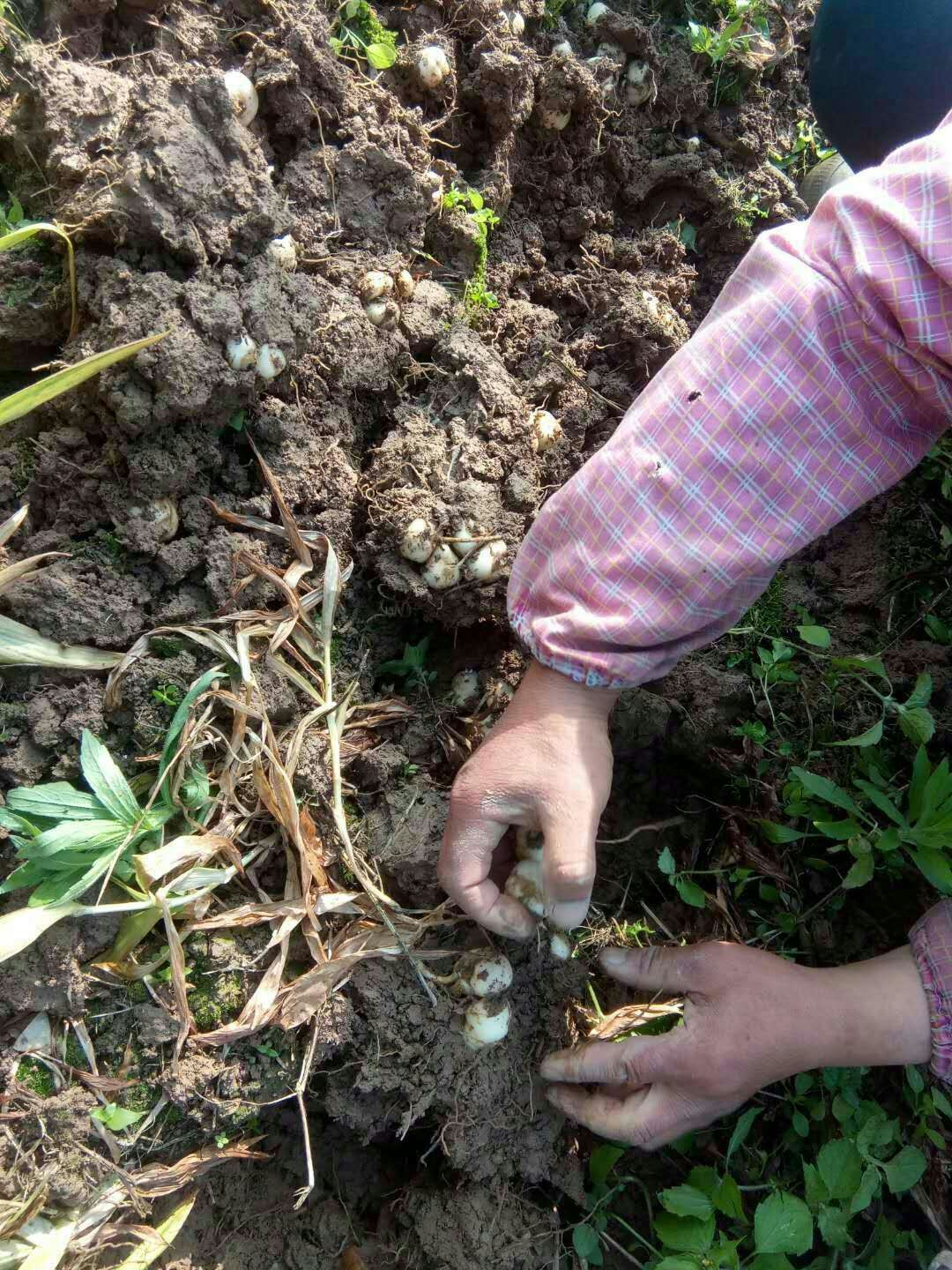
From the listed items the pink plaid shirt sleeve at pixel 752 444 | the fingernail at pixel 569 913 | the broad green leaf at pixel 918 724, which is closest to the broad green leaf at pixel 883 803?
the broad green leaf at pixel 918 724

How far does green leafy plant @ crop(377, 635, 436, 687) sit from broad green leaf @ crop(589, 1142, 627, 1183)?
35.7 inches

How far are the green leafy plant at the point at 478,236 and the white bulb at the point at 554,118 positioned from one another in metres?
0.25

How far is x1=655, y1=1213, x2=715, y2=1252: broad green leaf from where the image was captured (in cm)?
143

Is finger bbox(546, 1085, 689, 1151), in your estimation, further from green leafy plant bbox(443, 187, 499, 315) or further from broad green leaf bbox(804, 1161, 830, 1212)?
green leafy plant bbox(443, 187, 499, 315)

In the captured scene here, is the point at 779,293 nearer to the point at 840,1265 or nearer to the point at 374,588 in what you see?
the point at 374,588

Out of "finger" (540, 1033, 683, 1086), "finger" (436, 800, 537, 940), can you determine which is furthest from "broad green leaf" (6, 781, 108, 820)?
"finger" (540, 1033, 683, 1086)

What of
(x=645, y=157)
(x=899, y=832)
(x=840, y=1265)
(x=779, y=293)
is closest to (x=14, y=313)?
(x=779, y=293)

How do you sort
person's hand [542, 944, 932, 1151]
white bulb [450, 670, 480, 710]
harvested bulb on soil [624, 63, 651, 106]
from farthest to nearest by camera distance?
harvested bulb on soil [624, 63, 651, 106] → white bulb [450, 670, 480, 710] → person's hand [542, 944, 932, 1151]

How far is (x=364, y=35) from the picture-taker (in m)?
1.69

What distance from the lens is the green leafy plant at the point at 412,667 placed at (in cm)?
163

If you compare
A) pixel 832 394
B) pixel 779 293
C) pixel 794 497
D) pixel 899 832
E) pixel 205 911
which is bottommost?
pixel 205 911

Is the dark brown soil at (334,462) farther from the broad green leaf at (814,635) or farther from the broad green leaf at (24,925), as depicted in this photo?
the broad green leaf at (814,635)

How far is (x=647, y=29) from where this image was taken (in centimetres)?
191

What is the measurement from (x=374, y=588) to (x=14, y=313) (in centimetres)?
76
